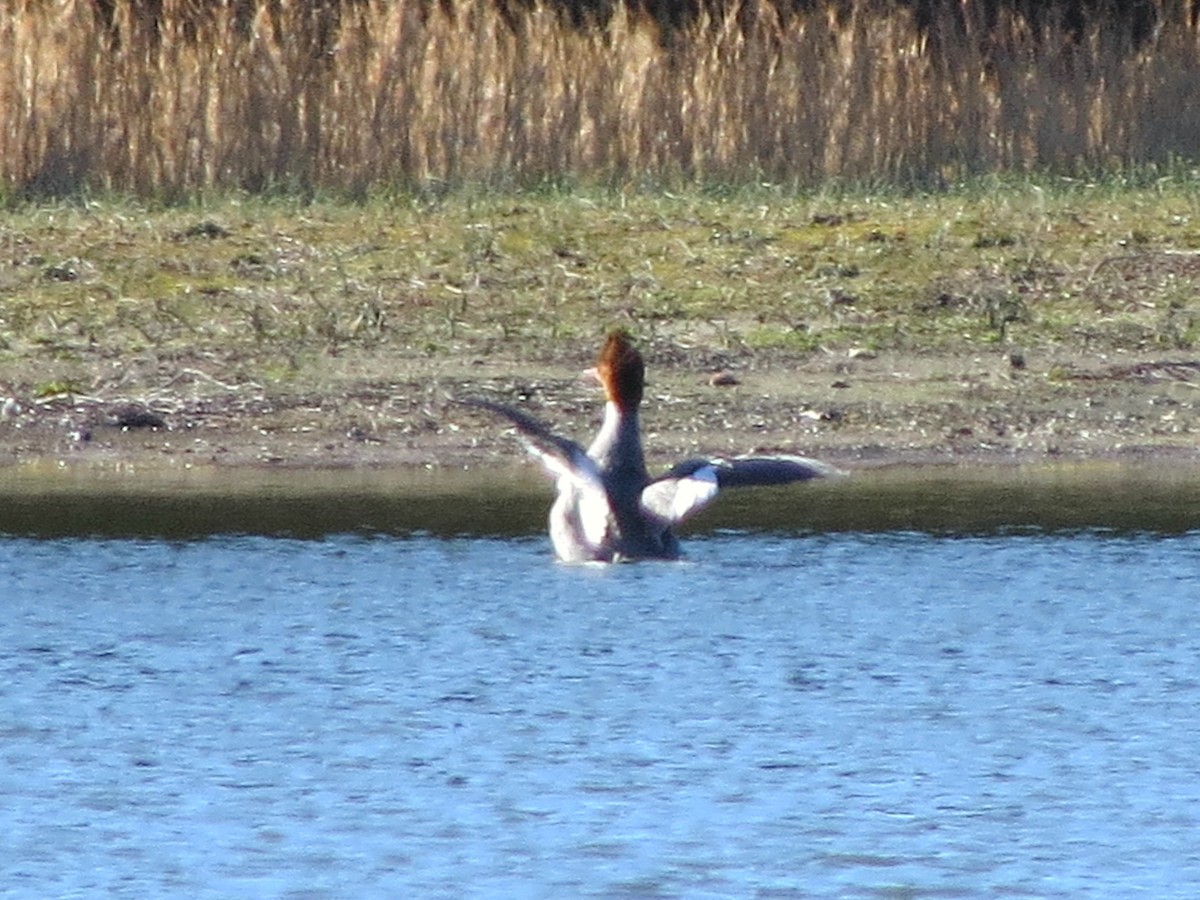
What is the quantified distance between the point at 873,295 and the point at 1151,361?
4.13 ft

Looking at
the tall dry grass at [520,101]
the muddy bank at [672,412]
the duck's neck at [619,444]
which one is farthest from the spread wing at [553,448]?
the tall dry grass at [520,101]

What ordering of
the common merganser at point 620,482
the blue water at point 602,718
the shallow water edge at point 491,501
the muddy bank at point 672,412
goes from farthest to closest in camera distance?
the muddy bank at point 672,412
the shallow water edge at point 491,501
the common merganser at point 620,482
the blue water at point 602,718

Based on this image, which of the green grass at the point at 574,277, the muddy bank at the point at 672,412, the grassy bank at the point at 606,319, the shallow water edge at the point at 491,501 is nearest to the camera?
the shallow water edge at the point at 491,501

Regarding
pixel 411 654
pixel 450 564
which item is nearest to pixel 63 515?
pixel 450 564

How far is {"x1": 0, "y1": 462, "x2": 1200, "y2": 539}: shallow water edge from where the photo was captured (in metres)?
9.23

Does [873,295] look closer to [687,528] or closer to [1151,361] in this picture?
[1151,361]

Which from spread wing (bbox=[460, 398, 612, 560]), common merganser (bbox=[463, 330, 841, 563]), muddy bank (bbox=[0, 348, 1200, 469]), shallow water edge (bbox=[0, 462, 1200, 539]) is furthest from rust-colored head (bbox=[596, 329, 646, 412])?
muddy bank (bbox=[0, 348, 1200, 469])

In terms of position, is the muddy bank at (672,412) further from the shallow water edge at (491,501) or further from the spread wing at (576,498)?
the spread wing at (576,498)

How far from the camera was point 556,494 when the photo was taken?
33.2 ft

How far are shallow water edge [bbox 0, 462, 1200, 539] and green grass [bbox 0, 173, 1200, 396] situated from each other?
3.94 ft

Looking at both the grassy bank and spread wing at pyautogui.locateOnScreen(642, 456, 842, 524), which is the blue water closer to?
spread wing at pyautogui.locateOnScreen(642, 456, 842, 524)

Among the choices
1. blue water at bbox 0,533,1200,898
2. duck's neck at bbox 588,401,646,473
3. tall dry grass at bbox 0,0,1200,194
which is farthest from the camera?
tall dry grass at bbox 0,0,1200,194

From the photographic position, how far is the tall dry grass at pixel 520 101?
1414cm

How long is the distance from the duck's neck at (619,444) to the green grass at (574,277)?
263cm
